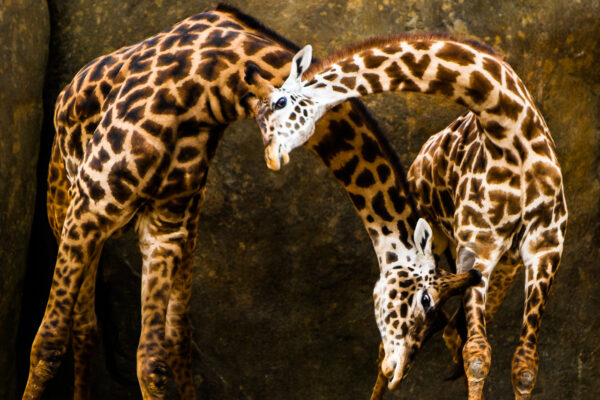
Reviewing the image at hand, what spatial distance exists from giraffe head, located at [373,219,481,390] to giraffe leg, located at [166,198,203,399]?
108 cm

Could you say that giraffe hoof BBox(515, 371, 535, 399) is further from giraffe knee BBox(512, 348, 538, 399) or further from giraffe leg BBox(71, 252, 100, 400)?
giraffe leg BBox(71, 252, 100, 400)

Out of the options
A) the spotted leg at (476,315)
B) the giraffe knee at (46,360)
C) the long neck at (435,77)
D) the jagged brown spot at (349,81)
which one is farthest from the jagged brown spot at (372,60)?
the giraffe knee at (46,360)

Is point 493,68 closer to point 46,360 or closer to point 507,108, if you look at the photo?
point 507,108

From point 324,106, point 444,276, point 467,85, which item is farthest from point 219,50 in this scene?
point 444,276

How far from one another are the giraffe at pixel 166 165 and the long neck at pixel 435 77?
0.89 feet

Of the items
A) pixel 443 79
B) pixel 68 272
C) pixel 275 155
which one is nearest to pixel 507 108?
pixel 443 79

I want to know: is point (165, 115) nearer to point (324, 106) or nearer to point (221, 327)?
point (324, 106)

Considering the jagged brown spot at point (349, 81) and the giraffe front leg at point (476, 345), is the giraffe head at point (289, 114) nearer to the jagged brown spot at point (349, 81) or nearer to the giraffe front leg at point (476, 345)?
the jagged brown spot at point (349, 81)

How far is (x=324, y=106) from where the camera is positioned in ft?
11.5

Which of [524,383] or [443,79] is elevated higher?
[443,79]

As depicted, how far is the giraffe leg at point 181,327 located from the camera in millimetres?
4371

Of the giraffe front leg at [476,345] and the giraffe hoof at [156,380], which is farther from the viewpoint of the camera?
the giraffe hoof at [156,380]

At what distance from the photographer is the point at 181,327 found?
4414 millimetres

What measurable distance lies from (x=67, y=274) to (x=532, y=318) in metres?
2.02
